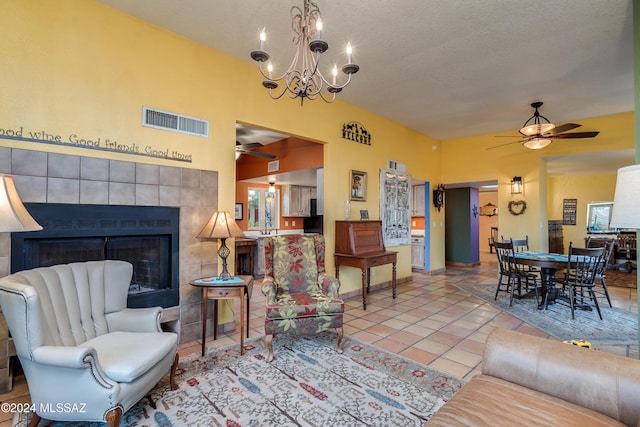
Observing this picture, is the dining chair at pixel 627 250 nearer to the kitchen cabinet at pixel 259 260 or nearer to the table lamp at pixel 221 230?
the kitchen cabinet at pixel 259 260

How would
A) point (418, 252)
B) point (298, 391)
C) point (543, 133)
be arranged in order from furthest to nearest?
point (418, 252), point (543, 133), point (298, 391)

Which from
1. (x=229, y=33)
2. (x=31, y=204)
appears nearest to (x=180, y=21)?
(x=229, y=33)

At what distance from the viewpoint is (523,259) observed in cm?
431

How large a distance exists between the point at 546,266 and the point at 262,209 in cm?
583

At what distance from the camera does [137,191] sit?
2.76 m

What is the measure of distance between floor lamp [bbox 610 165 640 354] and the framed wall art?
3541 mm

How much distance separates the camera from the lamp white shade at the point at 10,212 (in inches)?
65.2

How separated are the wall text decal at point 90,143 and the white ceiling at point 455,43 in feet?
3.94

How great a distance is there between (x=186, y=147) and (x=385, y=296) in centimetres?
369

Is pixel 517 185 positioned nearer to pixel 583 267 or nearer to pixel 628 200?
pixel 583 267

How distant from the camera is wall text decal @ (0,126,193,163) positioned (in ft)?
7.29

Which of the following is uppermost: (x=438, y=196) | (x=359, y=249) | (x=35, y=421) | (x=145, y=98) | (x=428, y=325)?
(x=145, y=98)

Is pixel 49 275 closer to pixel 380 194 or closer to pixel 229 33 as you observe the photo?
pixel 229 33

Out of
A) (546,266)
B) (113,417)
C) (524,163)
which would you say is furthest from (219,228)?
(524,163)
